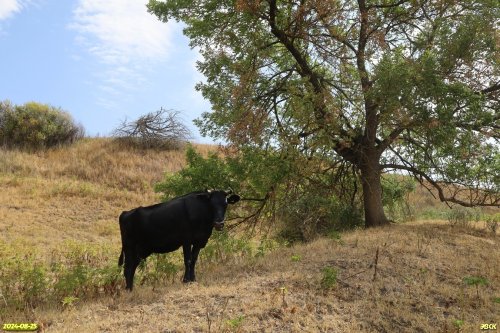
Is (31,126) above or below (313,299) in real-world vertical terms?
above

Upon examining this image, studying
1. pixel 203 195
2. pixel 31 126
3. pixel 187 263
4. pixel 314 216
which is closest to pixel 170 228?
pixel 187 263

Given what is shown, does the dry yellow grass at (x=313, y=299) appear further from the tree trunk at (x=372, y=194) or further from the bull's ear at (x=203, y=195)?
the tree trunk at (x=372, y=194)

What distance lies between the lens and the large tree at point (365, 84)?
12.8 m

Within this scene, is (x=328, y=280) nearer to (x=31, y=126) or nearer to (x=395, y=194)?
(x=395, y=194)

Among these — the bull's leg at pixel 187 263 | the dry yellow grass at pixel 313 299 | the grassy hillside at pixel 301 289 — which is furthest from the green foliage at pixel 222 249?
the bull's leg at pixel 187 263

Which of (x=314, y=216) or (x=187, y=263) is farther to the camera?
(x=314, y=216)

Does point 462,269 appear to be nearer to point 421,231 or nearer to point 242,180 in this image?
point 421,231

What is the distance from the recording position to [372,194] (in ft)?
53.7

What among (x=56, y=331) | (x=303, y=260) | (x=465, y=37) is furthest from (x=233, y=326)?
(x=465, y=37)

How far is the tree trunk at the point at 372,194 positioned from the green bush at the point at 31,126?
104 feet

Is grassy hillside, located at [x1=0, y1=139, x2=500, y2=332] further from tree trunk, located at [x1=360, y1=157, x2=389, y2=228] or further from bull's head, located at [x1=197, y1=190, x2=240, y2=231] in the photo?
bull's head, located at [x1=197, y1=190, x2=240, y2=231]

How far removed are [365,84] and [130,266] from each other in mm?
9760

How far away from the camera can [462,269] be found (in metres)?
10.4

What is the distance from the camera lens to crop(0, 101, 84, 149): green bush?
39.8m
